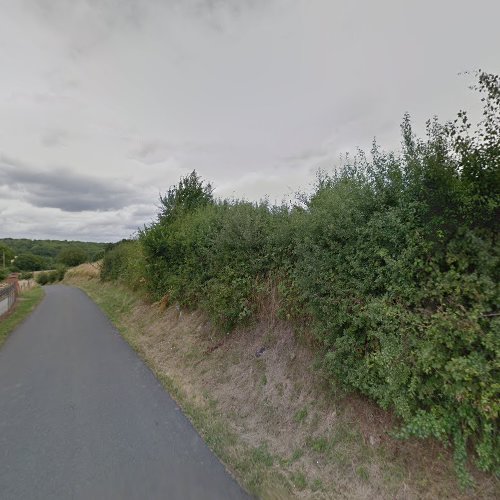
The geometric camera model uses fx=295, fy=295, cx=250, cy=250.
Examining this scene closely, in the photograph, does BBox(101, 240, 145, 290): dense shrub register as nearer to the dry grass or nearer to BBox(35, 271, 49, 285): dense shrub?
the dry grass

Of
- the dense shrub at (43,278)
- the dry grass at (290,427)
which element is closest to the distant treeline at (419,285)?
the dry grass at (290,427)

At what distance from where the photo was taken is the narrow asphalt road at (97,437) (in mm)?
2676

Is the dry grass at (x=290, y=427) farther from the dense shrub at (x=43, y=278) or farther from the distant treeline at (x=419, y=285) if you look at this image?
the dense shrub at (x=43, y=278)

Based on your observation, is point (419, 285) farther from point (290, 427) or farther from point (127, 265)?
point (127, 265)

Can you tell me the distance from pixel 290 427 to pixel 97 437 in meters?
2.27

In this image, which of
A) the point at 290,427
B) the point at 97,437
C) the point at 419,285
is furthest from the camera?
the point at 290,427

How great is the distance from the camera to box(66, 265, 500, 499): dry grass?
8.50 ft

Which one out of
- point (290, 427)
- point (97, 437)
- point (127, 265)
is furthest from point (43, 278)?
point (290, 427)

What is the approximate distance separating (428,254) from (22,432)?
500cm

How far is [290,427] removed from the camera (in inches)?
140

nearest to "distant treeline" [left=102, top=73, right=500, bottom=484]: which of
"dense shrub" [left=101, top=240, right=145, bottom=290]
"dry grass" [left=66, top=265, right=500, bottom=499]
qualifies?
"dry grass" [left=66, top=265, right=500, bottom=499]

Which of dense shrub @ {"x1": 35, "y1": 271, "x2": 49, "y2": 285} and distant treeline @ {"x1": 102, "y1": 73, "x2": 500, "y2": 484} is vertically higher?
distant treeline @ {"x1": 102, "y1": 73, "x2": 500, "y2": 484}

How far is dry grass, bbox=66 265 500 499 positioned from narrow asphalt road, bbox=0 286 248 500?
1.07ft

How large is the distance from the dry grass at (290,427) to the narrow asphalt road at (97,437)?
0.33 metres
